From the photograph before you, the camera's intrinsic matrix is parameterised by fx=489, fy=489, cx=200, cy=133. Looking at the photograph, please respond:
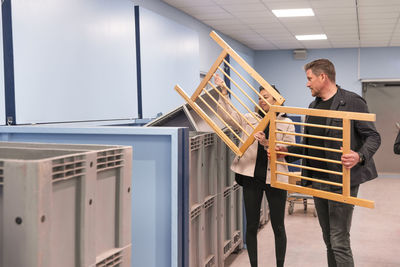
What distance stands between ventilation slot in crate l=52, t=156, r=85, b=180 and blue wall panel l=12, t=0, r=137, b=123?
192cm

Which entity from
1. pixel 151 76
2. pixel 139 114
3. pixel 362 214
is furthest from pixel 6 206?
pixel 362 214

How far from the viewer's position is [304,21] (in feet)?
25.0

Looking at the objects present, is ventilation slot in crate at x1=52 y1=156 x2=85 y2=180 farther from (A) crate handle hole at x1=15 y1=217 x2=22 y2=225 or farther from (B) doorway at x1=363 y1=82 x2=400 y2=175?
(B) doorway at x1=363 y1=82 x2=400 y2=175

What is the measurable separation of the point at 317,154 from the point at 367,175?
30 centimetres

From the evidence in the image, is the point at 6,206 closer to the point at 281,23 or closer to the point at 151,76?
the point at 151,76

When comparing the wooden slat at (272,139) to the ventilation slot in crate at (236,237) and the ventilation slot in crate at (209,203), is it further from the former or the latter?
the ventilation slot in crate at (236,237)

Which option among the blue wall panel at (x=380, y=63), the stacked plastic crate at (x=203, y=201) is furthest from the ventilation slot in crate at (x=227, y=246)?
the blue wall panel at (x=380, y=63)

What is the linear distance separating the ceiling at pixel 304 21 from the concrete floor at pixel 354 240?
2722mm

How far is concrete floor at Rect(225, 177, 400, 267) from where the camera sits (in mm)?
4332

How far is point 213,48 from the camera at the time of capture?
8266 millimetres

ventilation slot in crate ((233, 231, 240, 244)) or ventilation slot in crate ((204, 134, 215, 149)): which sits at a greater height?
ventilation slot in crate ((204, 134, 215, 149))

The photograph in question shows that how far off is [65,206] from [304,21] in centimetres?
674

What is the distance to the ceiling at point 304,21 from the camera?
21.0 ft

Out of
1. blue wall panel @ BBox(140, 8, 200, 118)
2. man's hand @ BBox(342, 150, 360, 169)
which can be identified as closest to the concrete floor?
blue wall panel @ BBox(140, 8, 200, 118)
